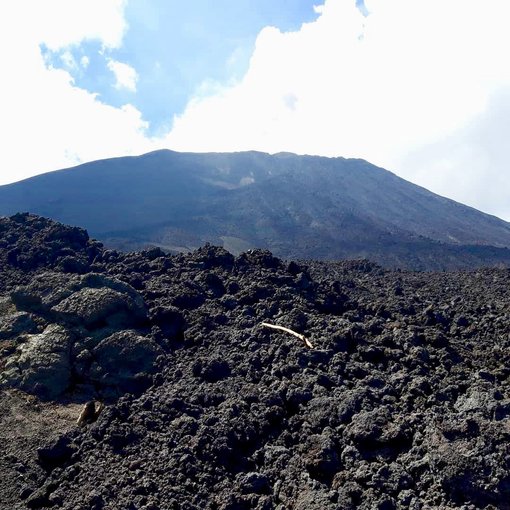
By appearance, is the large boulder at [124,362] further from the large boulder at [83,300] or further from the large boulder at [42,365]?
the large boulder at [83,300]

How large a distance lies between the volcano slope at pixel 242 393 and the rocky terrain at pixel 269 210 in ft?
97.7

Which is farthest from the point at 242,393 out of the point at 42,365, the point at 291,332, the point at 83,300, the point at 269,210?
the point at 269,210

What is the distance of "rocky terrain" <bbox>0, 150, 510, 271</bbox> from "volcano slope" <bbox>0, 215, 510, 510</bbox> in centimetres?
2978

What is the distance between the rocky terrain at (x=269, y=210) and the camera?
47.2 metres

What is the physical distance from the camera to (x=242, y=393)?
746cm

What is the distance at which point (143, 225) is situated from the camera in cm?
5662

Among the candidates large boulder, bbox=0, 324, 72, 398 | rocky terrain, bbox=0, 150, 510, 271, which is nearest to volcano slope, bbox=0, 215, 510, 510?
large boulder, bbox=0, 324, 72, 398

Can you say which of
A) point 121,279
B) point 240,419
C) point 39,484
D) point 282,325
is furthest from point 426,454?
point 121,279

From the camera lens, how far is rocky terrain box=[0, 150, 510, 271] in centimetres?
4716

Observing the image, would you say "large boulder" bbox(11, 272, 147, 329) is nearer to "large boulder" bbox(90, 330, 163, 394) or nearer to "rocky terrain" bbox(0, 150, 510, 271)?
"large boulder" bbox(90, 330, 163, 394)

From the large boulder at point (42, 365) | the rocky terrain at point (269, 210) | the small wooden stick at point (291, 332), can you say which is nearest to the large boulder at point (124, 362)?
the large boulder at point (42, 365)

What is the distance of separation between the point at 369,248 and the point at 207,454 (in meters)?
41.6

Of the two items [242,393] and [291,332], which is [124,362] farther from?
[291,332]

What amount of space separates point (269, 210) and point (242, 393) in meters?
57.0
